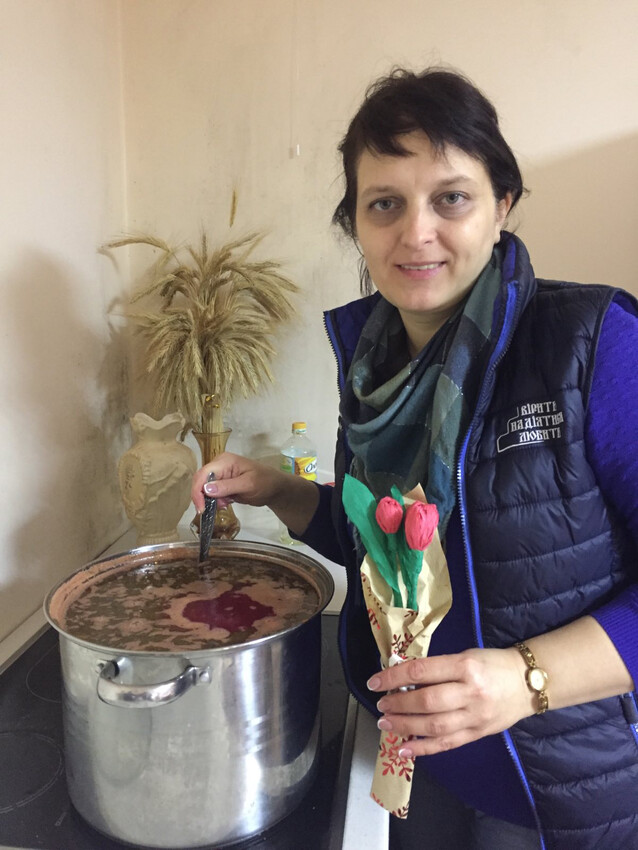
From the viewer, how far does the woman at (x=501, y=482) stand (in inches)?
25.8

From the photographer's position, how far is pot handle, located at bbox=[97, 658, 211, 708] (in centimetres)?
62

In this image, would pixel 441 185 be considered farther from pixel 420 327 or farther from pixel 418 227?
pixel 420 327

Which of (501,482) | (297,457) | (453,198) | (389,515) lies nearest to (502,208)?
(453,198)

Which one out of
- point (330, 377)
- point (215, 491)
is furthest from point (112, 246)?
point (215, 491)

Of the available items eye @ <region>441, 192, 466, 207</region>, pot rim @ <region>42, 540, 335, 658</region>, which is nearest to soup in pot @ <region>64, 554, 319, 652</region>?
pot rim @ <region>42, 540, 335, 658</region>

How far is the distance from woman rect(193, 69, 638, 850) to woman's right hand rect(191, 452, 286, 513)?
0.81ft

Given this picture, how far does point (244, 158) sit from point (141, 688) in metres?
1.26

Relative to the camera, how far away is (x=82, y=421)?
1.36 m

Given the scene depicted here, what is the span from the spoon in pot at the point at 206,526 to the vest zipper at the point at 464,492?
406 mm

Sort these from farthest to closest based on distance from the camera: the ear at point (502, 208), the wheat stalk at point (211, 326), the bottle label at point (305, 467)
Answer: the bottle label at point (305, 467)
the wheat stalk at point (211, 326)
the ear at point (502, 208)

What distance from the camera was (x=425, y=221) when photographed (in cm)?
78

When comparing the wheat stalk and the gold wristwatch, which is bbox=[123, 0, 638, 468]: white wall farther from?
the gold wristwatch

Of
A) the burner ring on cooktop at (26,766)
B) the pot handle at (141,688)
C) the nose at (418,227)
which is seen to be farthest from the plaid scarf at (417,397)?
the burner ring on cooktop at (26,766)

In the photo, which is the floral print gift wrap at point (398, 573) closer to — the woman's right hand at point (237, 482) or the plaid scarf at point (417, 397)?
the plaid scarf at point (417, 397)
